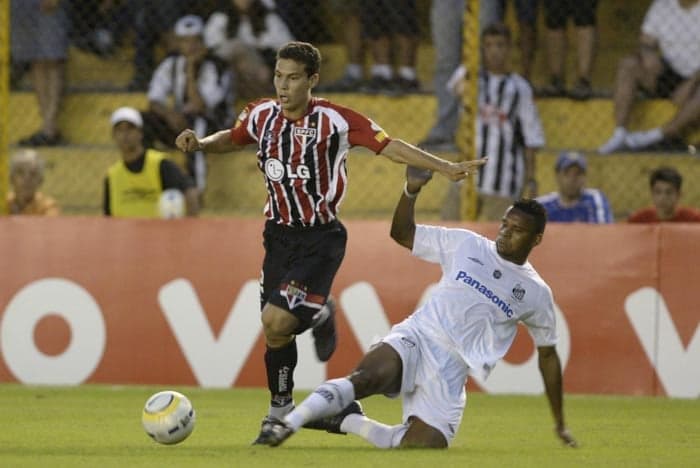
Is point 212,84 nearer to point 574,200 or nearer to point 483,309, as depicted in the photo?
point 574,200

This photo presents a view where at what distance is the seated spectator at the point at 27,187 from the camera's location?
45.4 feet

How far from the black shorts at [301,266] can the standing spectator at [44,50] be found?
6.83 metres

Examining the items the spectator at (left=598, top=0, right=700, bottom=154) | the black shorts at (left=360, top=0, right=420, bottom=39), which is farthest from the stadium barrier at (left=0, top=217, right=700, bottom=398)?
the black shorts at (left=360, top=0, right=420, bottom=39)

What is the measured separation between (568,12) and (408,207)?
683 centimetres

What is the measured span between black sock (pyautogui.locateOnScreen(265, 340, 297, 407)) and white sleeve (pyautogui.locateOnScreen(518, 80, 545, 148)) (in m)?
5.34

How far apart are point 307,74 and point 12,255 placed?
16.1ft

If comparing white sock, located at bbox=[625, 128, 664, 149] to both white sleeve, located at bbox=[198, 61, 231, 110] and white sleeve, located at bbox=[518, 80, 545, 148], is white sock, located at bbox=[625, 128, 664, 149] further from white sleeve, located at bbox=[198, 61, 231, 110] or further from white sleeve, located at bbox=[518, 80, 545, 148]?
white sleeve, located at bbox=[198, 61, 231, 110]

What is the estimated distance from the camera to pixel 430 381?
342 inches

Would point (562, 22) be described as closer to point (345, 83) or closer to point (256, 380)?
point (345, 83)

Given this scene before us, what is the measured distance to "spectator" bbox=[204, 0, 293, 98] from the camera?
51.0ft

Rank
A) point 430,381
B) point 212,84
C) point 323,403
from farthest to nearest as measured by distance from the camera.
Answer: point 212,84, point 430,381, point 323,403

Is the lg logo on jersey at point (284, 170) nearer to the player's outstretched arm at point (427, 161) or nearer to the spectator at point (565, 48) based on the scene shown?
the player's outstretched arm at point (427, 161)

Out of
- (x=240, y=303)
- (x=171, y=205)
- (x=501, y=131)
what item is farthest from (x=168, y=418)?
(x=501, y=131)

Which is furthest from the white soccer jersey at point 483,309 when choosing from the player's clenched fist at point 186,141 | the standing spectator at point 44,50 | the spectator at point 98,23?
the spectator at point 98,23
